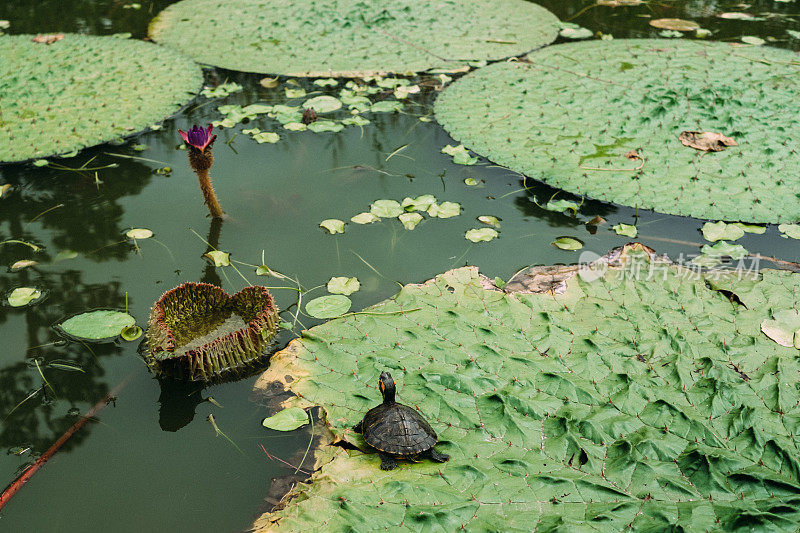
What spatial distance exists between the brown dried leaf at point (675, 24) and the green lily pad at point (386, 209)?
4.40 m

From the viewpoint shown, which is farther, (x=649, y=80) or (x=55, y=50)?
(x=55, y=50)

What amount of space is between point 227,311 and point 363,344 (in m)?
0.73

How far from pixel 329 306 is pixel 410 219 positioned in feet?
3.08

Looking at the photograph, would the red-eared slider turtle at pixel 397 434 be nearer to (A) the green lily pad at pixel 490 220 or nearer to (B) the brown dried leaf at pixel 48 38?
(A) the green lily pad at pixel 490 220

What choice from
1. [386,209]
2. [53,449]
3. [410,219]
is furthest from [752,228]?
[53,449]

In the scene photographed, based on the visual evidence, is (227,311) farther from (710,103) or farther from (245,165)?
(710,103)

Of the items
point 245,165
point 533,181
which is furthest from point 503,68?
point 245,165

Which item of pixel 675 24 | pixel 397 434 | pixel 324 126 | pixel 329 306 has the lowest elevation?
pixel 329 306

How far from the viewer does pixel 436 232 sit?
364cm

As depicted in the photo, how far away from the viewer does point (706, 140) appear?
3.99 metres

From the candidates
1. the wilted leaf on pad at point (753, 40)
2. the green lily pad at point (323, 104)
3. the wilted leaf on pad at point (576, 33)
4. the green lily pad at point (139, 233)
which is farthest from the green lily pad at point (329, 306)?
the wilted leaf on pad at point (753, 40)

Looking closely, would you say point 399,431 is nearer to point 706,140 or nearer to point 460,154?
point 460,154

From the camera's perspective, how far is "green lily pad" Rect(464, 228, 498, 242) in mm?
3549

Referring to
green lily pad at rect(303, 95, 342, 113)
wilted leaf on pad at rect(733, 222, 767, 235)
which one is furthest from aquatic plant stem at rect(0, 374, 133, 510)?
wilted leaf on pad at rect(733, 222, 767, 235)
